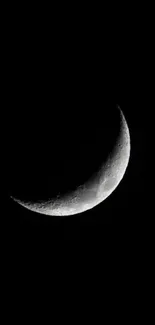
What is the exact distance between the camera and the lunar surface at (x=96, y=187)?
10.00 ft

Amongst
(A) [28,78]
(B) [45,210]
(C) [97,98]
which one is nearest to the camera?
(A) [28,78]

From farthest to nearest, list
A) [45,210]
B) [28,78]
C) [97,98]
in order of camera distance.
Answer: [45,210] → [97,98] → [28,78]

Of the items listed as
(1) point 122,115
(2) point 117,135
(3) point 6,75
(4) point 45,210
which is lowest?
(4) point 45,210

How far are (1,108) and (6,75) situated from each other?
0.26 metres

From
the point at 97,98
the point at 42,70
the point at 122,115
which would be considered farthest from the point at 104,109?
the point at 42,70

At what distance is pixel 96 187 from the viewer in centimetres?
307

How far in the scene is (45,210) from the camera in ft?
10.7

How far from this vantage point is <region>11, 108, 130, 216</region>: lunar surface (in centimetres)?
305

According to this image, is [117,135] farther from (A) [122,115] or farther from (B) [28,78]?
(B) [28,78]

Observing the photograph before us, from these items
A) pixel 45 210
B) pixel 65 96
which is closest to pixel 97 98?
pixel 65 96

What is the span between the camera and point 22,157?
283cm

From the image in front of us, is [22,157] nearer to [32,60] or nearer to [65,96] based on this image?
[65,96]

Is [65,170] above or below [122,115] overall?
below

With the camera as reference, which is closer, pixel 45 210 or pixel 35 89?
pixel 35 89
